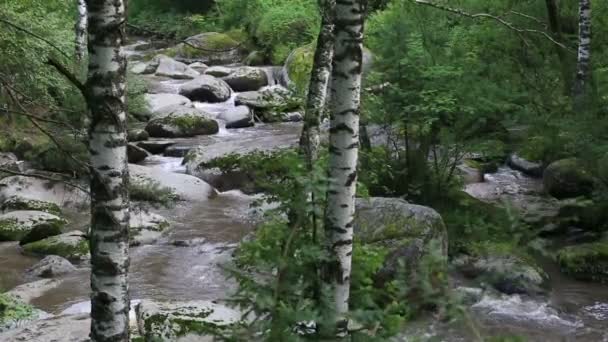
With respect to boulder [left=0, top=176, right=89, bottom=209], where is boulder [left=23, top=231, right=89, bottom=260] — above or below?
below

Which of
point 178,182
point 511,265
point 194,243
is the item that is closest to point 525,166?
point 511,265

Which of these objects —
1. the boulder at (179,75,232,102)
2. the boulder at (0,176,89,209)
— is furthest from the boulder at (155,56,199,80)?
the boulder at (0,176,89,209)

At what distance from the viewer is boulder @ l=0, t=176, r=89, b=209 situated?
1257 cm

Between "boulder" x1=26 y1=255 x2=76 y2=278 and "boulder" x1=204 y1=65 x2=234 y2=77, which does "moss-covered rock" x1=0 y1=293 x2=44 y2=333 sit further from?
"boulder" x1=204 y1=65 x2=234 y2=77

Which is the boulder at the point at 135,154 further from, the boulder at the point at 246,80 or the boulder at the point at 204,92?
the boulder at the point at 246,80

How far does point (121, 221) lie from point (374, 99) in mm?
7066

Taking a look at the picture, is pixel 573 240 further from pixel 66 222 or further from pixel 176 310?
pixel 66 222

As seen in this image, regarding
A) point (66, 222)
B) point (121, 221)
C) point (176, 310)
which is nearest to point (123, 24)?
point (121, 221)

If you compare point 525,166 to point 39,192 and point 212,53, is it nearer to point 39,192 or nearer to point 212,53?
point 39,192

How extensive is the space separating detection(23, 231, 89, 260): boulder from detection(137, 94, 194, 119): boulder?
7902mm

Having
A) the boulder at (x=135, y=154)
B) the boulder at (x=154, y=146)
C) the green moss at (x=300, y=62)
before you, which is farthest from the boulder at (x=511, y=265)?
the green moss at (x=300, y=62)

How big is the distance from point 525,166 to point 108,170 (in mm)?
11954

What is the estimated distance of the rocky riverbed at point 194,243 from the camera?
25.3 feet

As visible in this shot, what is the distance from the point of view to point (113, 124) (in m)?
3.98
